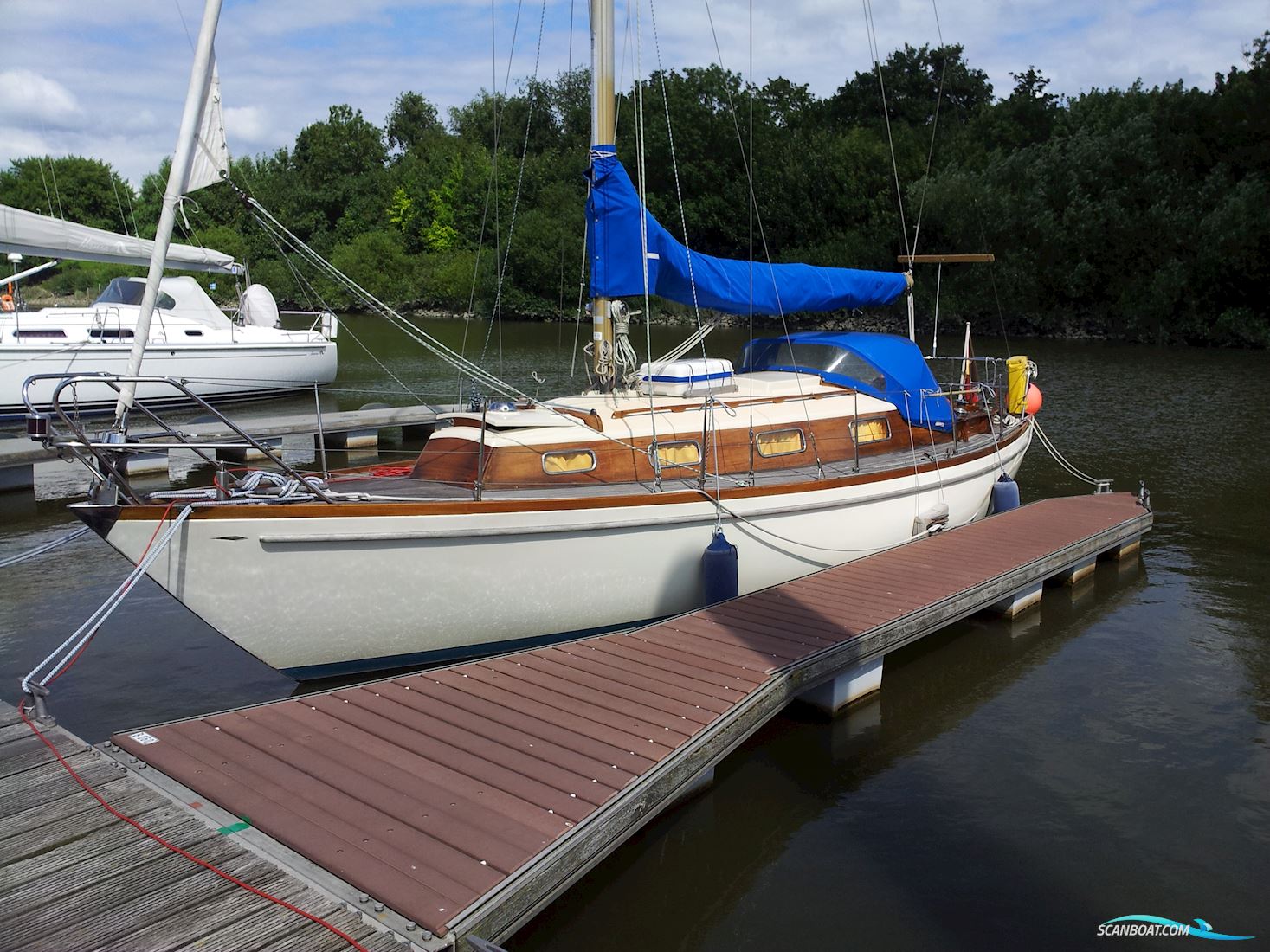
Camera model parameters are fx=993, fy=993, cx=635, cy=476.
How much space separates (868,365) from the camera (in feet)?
38.7

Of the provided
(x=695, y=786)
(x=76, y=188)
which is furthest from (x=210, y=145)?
(x=76, y=188)

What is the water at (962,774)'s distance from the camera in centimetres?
584

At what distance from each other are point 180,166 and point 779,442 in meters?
6.15

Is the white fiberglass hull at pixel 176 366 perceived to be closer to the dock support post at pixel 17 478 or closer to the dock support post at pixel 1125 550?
the dock support post at pixel 17 478

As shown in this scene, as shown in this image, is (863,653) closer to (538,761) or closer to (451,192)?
(538,761)

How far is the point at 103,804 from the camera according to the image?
17.9ft

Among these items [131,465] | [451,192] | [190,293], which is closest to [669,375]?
[131,465]

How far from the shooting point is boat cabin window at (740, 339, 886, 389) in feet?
38.8

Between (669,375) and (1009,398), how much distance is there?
6623mm

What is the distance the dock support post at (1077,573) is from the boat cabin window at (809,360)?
3.09m

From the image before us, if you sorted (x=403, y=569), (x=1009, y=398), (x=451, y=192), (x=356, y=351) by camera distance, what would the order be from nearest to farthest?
(x=403, y=569) < (x=1009, y=398) < (x=356, y=351) < (x=451, y=192)

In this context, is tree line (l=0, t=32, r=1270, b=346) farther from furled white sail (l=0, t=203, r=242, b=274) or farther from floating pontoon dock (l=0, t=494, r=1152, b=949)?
floating pontoon dock (l=0, t=494, r=1152, b=949)

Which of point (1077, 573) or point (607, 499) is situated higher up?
point (607, 499)

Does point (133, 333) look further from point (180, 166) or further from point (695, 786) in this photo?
point (695, 786)
